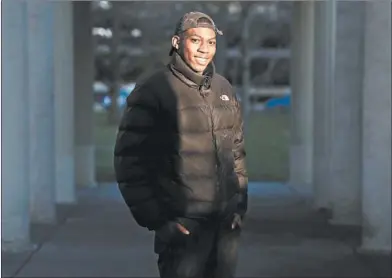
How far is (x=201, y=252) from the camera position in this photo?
4406mm

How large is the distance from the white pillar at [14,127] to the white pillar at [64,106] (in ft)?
13.1

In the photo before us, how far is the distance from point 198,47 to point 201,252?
3.39ft

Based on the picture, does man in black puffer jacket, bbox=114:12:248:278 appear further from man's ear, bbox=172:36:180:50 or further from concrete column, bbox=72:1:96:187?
concrete column, bbox=72:1:96:187

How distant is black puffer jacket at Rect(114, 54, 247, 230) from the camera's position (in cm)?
428

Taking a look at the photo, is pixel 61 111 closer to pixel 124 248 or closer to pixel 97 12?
pixel 124 248

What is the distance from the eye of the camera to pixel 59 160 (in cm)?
1373

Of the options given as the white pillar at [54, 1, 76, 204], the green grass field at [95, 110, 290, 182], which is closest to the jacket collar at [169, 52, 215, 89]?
the white pillar at [54, 1, 76, 204]

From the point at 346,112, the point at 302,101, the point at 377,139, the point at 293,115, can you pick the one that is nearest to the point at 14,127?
the point at 377,139

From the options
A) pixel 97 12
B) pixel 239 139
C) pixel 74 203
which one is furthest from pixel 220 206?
pixel 97 12

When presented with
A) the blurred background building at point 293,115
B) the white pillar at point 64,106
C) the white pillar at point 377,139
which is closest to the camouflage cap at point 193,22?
the blurred background building at point 293,115

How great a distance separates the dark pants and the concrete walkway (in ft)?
12.4

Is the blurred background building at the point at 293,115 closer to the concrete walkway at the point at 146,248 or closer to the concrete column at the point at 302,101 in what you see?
the concrete column at the point at 302,101

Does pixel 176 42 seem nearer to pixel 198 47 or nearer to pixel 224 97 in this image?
pixel 198 47

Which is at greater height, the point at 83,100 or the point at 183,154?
the point at 83,100
